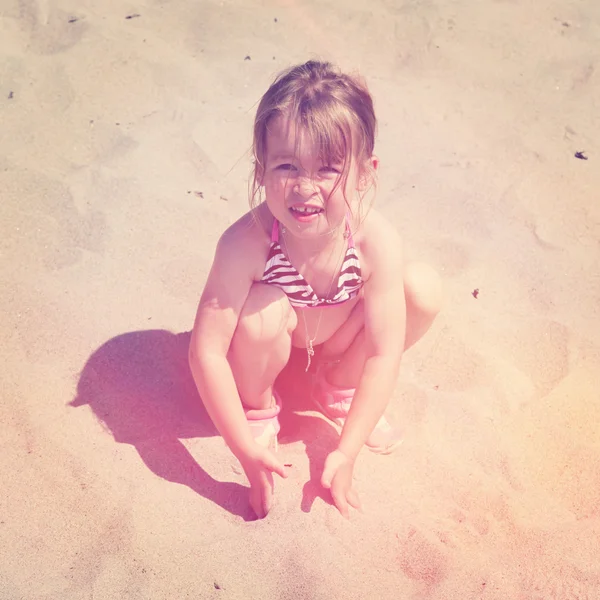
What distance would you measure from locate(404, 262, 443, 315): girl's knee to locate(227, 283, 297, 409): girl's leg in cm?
33

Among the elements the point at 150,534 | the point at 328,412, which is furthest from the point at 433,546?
the point at 150,534

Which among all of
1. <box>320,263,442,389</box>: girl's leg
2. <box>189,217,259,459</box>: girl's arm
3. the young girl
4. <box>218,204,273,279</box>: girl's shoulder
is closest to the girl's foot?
<box>320,263,442,389</box>: girl's leg

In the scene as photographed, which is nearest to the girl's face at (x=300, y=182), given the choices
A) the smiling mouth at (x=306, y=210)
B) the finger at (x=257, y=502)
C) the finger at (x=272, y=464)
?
the smiling mouth at (x=306, y=210)

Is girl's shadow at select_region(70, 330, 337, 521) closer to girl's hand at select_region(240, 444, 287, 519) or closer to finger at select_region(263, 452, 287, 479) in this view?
girl's hand at select_region(240, 444, 287, 519)

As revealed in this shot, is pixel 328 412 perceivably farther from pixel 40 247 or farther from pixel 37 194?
pixel 37 194

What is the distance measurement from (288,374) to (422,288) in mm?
580

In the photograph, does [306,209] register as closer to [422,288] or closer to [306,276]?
[306,276]

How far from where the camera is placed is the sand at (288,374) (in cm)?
165

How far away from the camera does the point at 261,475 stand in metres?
1.68

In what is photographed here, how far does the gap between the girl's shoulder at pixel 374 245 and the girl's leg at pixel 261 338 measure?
8.9 inches

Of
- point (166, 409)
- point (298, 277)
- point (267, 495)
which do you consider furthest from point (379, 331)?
point (166, 409)

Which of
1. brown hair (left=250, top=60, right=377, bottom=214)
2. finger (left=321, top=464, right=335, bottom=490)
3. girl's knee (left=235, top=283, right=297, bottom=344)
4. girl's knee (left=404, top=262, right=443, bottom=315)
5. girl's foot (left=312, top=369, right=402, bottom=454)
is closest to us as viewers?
brown hair (left=250, top=60, right=377, bottom=214)

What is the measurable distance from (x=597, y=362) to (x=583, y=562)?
2.46 ft

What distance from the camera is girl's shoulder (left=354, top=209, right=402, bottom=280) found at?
5.74 ft
